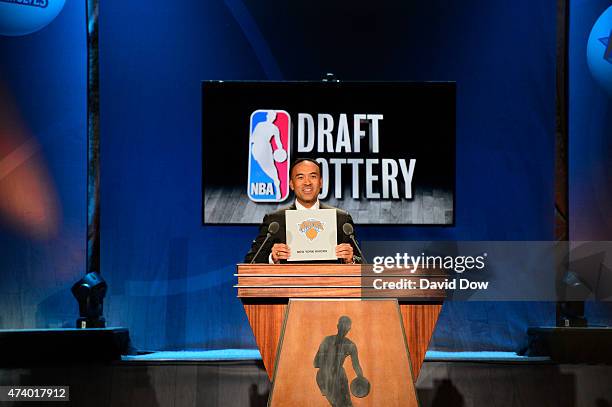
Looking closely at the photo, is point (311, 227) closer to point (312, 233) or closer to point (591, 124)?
point (312, 233)

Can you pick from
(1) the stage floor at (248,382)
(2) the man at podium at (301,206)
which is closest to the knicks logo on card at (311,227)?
(2) the man at podium at (301,206)

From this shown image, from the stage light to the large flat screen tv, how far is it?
3.15ft

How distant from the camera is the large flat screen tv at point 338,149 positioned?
581cm

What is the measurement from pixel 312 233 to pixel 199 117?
2419 mm

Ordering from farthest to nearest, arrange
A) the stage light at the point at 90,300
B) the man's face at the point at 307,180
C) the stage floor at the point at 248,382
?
the stage light at the point at 90,300 → the stage floor at the point at 248,382 → the man's face at the point at 307,180

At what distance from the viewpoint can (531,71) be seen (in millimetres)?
5840

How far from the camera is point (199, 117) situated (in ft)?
19.2

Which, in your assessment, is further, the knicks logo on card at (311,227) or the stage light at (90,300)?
the stage light at (90,300)

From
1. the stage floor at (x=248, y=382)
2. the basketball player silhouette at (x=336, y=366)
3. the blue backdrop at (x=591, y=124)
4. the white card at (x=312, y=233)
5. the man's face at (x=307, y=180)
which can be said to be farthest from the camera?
the blue backdrop at (x=591, y=124)

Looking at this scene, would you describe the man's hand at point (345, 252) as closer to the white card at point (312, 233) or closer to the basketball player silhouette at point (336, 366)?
the white card at point (312, 233)

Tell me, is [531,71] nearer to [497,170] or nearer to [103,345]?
[497,170]

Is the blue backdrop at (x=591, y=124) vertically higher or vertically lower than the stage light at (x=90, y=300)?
higher

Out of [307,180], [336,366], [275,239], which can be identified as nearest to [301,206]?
[307,180]

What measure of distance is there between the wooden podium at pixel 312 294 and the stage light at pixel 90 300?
213 cm
